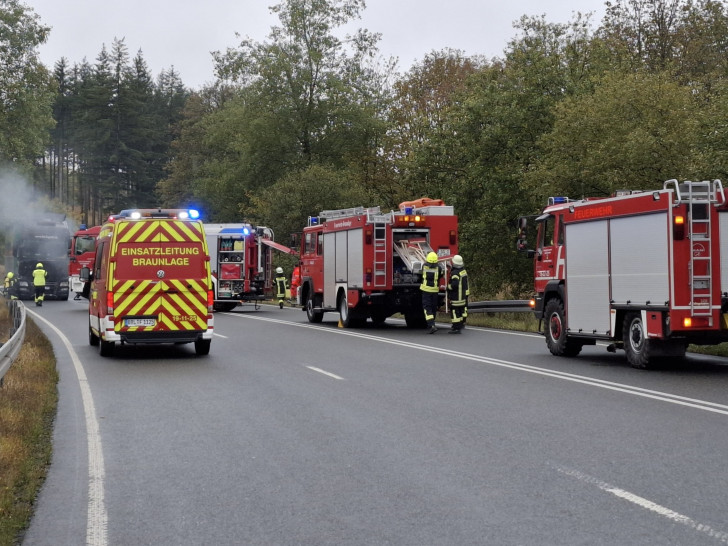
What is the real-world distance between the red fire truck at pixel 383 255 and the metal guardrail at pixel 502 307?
174 centimetres

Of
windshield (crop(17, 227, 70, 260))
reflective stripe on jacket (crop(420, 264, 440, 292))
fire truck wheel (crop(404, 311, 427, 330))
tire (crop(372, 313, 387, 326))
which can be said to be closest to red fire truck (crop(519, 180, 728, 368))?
reflective stripe on jacket (crop(420, 264, 440, 292))

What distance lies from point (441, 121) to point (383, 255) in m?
17.7

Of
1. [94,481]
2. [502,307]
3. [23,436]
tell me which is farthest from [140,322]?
[502,307]

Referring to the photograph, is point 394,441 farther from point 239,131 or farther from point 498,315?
point 239,131

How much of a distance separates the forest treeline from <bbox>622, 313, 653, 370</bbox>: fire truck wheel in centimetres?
597

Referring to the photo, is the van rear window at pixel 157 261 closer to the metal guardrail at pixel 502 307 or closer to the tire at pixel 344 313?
the tire at pixel 344 313

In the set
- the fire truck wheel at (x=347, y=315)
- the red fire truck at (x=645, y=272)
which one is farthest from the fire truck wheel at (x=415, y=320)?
the red fire truck at (x=645, y=272)

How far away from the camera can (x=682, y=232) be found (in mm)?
13984

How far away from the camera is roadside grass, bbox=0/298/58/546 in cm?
642

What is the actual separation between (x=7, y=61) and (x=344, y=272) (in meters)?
35.0

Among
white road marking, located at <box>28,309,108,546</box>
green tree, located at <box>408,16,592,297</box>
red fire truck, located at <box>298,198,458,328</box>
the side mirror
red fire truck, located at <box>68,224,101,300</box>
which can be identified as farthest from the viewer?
red fire truck, located at <box>68,224,101,300</box>

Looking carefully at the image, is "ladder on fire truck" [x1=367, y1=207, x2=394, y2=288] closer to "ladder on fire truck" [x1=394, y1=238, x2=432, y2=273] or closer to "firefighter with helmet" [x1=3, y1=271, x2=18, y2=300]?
"ladder on fire truck" [x1=394, y1=238, x2=432, y2=273]

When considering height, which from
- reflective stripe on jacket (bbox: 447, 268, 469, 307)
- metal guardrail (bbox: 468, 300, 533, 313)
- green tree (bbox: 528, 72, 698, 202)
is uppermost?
green tree (bbox: 528, 72, 698, 202)

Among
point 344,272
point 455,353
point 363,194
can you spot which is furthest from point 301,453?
point 363,194
